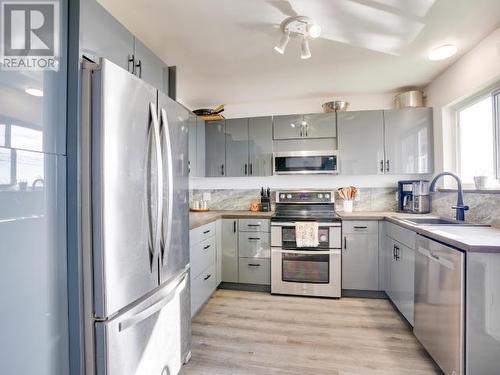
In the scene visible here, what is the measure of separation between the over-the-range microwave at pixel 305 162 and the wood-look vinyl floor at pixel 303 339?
1.48m

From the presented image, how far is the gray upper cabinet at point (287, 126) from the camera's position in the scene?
323 cm

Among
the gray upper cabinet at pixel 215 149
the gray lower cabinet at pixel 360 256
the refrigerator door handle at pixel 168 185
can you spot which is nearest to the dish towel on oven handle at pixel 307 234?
the gray lower cabinet at pixel 360 256

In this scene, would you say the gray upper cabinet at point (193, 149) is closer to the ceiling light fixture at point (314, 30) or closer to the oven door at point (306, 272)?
the oven door at point (306, 272)

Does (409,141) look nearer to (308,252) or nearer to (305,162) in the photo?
(305,162)

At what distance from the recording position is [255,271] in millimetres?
3000

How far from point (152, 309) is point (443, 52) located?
9.65 feet

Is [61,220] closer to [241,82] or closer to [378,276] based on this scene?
[241,82]

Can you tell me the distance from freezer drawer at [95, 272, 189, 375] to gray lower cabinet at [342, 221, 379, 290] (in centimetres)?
186

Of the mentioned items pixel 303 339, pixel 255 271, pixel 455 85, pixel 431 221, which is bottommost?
pixel 303 339

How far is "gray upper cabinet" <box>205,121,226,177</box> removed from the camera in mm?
3451

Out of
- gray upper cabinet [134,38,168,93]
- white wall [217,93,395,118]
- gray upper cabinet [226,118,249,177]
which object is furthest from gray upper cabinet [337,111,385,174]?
gray upper cabinet [134,38,168,93]

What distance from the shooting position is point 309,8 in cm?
165

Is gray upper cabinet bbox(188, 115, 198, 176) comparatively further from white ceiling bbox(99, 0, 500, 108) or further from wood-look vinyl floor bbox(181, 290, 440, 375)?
wood-look vinyl floor bbox(181, 290, 440, 375)

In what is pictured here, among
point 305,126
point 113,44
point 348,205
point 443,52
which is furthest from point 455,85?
point 113,44
